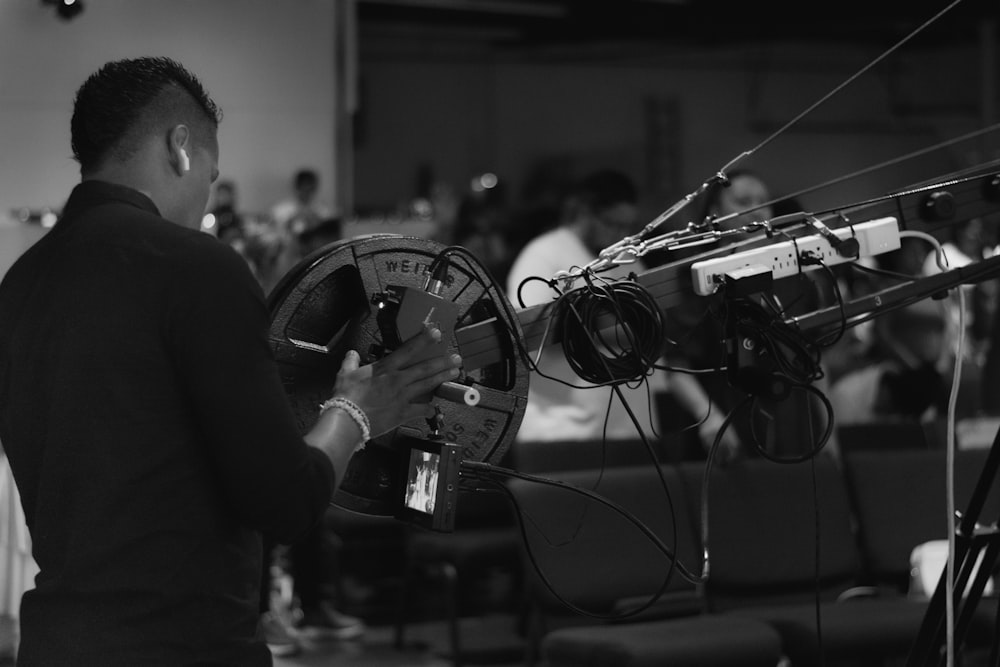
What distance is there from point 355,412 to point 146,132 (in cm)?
45

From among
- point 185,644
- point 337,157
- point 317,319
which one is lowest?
point 185,644

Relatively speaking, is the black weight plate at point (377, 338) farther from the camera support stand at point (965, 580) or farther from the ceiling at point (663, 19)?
the ceiling at point (663, 19)

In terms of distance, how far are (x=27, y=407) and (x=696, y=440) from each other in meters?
3.46

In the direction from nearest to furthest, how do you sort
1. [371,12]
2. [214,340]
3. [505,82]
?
[214,340], [371,12], [505,82]

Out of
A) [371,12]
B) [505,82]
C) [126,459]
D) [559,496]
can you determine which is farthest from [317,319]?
[505,82]

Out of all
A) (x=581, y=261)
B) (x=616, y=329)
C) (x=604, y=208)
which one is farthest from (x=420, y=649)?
(x=616, y=329)

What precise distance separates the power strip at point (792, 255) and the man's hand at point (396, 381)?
18.3 inches

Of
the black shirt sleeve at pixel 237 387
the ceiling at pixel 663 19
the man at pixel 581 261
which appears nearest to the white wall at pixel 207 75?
the man at pixel 581 261

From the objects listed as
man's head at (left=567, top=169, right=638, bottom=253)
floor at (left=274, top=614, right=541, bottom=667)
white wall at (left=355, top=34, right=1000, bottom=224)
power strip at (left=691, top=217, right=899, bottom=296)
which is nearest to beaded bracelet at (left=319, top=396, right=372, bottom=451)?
power strip at (left=691, top=217, right=899, bottom=296)

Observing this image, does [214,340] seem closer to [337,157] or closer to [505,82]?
[337,157]

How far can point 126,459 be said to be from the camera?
4.89 feet

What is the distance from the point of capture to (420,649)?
4930 millimetres

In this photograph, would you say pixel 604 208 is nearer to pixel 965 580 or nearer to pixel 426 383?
pixel 965 580

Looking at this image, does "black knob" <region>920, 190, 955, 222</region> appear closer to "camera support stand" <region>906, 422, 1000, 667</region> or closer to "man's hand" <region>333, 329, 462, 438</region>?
"camera support stand" <region>906, 422, 1000, 667</region>
